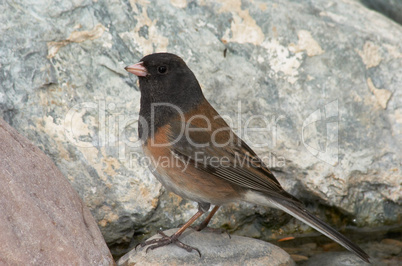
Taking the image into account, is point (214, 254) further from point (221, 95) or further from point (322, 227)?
point (221, 95)

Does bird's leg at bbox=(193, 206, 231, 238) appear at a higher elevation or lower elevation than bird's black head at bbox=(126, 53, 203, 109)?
lower

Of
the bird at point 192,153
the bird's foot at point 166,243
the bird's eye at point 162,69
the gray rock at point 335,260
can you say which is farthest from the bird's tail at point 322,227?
the bird's eye at point 162,69

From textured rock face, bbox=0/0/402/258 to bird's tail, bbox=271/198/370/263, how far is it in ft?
2.24

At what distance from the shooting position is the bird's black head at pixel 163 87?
3.05 m

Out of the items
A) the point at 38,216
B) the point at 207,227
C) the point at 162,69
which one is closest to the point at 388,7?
the point at 162,69

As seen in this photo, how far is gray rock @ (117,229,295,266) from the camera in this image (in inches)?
115

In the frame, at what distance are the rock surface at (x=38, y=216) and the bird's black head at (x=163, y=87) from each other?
0.68 metres

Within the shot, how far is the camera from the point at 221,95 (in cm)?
372

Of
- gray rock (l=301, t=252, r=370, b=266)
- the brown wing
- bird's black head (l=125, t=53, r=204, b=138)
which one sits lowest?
gray rock (l=301, t=252, r=370, b=266)

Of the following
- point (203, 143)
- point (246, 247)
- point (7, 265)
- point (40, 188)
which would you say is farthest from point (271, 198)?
point (7, 265)

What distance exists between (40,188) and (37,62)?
3.83 ft

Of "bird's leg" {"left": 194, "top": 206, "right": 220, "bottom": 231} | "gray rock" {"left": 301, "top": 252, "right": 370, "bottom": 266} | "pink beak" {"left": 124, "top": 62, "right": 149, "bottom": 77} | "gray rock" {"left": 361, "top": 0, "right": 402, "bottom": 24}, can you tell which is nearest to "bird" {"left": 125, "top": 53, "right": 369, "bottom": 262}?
"pink beak" {"left": 124, "top": 62, "right": 149, "bottom": 77}

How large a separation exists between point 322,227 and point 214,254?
66cm

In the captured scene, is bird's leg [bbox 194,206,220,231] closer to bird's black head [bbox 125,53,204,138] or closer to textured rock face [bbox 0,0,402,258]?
textured rock face [bbox 0,0,402,258]
